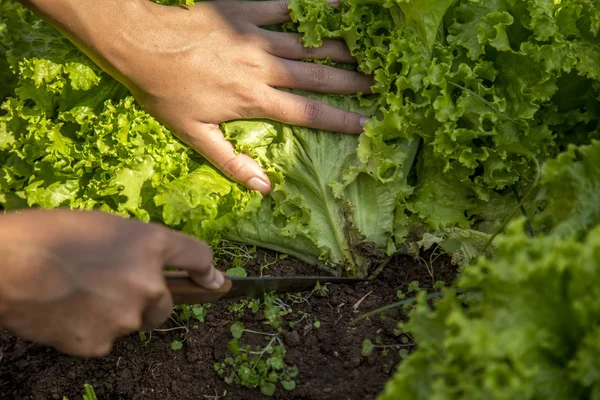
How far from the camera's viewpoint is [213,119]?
3.40 meters

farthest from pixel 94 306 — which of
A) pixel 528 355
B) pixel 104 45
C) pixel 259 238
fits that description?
pixel 104 45

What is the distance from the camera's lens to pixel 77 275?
1.95 meters

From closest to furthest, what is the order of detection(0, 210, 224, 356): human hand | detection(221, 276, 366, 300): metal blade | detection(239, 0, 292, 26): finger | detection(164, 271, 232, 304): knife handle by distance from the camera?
detection(0, 210, 224, 356): human hand, detection(164, 271, 232, 304): knife handle, detection(221, 276, 366, 300): metal blade, detection(239, 0, 292, 26): finger

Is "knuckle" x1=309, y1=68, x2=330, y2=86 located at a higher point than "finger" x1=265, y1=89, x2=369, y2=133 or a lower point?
higher

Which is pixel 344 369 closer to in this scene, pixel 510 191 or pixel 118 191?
pixel 510 191

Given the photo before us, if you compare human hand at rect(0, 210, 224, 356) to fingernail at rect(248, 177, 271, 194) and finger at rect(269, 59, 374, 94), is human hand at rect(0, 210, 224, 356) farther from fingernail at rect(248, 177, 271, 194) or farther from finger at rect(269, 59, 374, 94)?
finger at rect(269, 59, 374, 94)

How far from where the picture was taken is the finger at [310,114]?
11.0ft

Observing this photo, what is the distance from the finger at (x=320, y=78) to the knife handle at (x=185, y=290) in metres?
1.33

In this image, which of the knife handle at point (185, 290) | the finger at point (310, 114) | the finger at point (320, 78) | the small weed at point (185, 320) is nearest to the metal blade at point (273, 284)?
the knife handle at point (185, 290)

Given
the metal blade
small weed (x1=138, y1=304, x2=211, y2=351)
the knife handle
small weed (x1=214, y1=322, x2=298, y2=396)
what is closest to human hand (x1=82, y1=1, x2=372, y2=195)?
the metal blade

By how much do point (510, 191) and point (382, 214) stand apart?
672 millimetres

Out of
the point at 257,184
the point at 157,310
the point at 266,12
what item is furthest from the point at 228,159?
the point at 157,310

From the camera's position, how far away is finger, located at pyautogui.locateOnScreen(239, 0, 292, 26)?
11.3 feet

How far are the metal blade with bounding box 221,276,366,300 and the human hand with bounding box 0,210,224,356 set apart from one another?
2.35 feet
